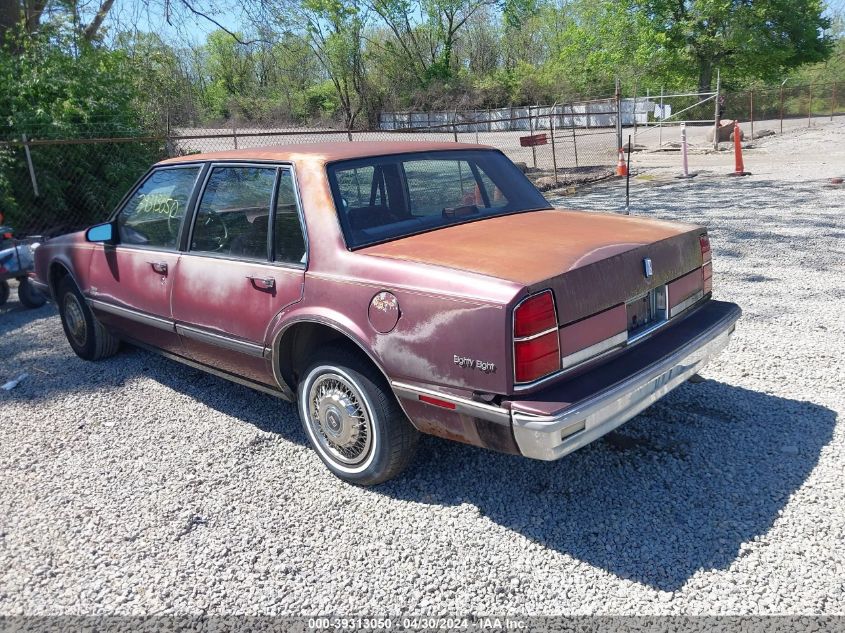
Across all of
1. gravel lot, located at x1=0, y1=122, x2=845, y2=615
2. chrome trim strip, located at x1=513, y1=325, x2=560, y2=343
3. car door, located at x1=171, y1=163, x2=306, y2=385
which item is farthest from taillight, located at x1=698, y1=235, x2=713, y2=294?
car door, located at x1=171, y1=163, x2=306, y2=385

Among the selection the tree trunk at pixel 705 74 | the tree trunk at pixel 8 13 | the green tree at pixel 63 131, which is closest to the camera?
the green tree at pixel 63 131

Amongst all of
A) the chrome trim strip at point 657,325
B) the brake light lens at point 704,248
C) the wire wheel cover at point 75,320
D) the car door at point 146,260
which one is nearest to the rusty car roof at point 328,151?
the car door at point 146,260

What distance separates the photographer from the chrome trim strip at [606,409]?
2.68 metres

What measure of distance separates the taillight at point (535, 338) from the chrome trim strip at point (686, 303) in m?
1.01

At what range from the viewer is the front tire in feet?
10.6

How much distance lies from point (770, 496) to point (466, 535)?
1429 mm

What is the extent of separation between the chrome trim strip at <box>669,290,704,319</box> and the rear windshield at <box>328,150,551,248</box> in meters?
1.09

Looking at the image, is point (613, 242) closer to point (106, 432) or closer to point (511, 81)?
point (106, 432)

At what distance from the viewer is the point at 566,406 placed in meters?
2.72

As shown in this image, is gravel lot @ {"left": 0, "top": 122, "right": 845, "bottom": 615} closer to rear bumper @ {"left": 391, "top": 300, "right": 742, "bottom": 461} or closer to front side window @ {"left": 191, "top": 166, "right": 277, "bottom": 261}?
rear bumper @ {"left": 391, "top": 300, "right": 742, "bottom": 461}

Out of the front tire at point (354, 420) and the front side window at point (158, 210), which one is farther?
the front side window at point (158, 210)

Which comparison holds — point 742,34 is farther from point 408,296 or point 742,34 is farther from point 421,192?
point 408,296

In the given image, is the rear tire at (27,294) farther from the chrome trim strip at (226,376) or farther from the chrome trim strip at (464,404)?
the chrome trim strip at (464,404)

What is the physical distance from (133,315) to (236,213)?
1.25m
